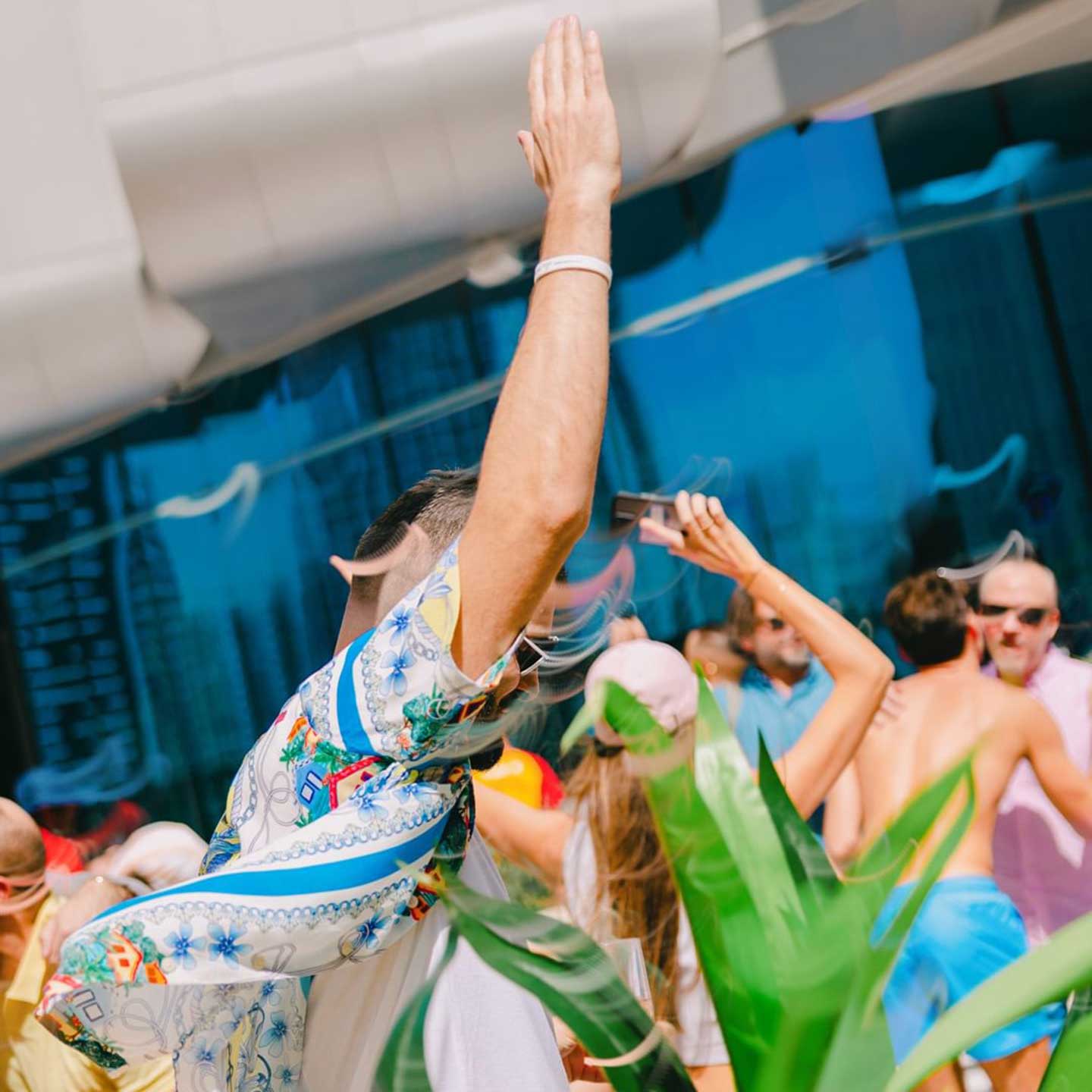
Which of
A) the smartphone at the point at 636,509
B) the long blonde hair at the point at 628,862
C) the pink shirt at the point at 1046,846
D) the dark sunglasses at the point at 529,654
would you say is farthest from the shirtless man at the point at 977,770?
the dark sunglasses at the point at 529,654

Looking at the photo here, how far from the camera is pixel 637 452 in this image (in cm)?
357

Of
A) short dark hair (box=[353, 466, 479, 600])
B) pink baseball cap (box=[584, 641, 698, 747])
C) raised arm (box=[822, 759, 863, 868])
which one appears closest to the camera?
short dark hair (box=[353, 466, 479, 600])

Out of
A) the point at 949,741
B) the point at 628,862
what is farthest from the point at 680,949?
the point at 949,741

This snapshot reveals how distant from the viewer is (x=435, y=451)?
3764mm

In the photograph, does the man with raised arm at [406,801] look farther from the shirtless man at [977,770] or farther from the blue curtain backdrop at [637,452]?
the blue curtain backdrop at [637,452]

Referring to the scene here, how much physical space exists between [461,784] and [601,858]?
5.35ft

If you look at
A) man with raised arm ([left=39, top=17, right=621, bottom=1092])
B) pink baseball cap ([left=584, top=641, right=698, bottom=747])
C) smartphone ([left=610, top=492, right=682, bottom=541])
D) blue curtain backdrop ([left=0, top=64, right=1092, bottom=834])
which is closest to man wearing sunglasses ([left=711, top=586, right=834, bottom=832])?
blue curtain backdrop ([left=0, top=64, right=1092, bottom=834])

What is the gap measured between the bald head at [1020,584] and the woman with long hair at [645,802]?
0.72 metres

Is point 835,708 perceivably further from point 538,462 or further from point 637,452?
point 538,462

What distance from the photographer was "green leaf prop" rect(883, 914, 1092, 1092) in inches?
22.7

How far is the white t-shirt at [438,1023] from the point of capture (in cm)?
81

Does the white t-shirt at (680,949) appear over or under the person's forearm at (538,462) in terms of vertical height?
under

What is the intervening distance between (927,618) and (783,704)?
1.26 ft

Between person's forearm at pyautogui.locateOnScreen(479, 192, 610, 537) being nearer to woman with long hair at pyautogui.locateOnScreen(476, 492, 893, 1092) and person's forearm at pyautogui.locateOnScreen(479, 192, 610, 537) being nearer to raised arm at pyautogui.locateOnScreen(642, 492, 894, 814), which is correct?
woman with long hair at pyautogui.locateOnScreen(476, 492, 893, 1092)
